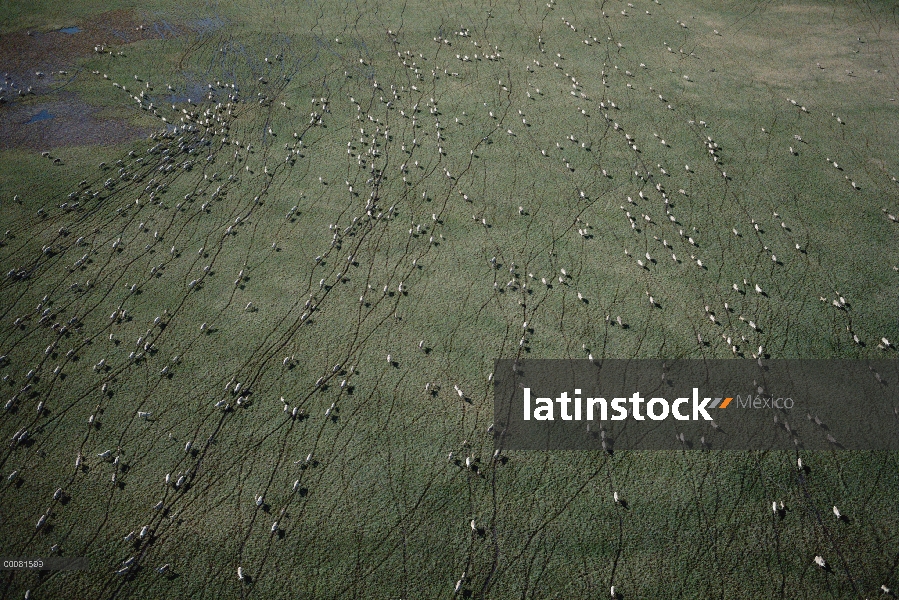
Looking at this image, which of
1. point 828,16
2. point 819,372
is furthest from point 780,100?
point 819,372

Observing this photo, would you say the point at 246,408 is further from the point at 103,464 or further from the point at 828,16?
the point at 828,16

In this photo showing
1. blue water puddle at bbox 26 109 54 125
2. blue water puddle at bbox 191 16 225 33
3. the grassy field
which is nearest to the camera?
the grassy field

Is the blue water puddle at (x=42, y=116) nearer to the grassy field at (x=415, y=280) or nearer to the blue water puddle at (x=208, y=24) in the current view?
the grassy field at (x=415, y=280)

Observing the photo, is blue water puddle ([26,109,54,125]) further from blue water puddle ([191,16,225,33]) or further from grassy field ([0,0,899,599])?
blue water puddle ([191,16,225,33])

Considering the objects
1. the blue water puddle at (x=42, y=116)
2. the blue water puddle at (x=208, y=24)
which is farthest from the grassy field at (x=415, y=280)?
the blue water puddle at (x=208, y=24)

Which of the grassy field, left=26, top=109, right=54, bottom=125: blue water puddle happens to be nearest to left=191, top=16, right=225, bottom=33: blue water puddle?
the grassy field

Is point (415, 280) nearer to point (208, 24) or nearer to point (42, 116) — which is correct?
point (42, 116)
